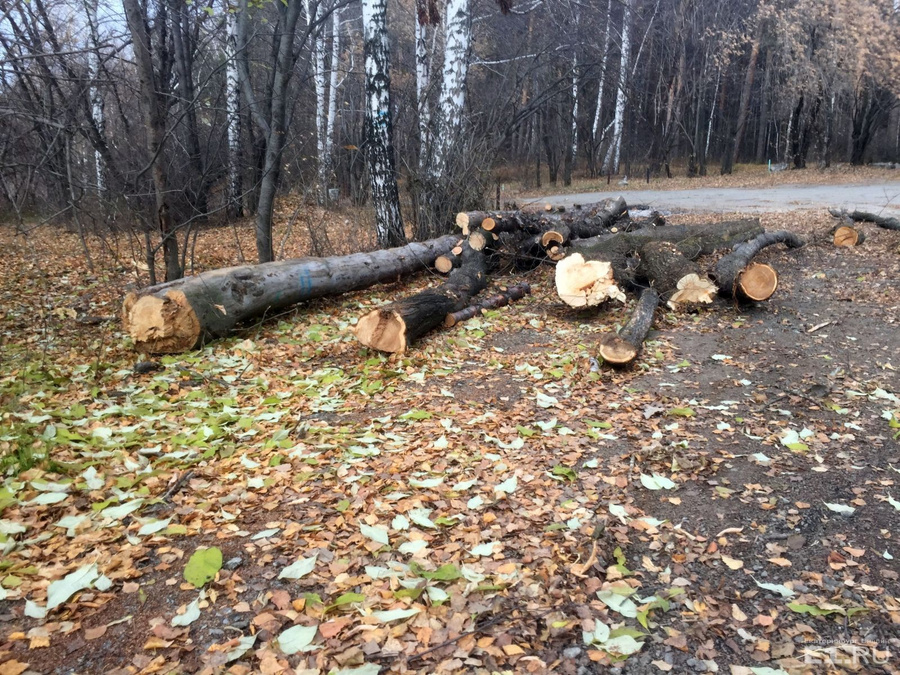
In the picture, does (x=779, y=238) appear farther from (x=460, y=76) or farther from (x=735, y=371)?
(x=460, y=76)

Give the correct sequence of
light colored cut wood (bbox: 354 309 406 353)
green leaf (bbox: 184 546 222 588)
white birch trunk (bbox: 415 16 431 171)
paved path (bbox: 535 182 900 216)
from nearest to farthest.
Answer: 1. green leaf (bbox: 184 546 222 588)
2. light colored cut wood (bbox: 354 309 406 353)
3. white birch trunk (bbox: 415 16 431 171)
4. paved path (bbox: 535 182 900 216)

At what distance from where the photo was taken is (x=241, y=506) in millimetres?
3031

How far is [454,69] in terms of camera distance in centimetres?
965

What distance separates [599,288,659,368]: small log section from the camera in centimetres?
479

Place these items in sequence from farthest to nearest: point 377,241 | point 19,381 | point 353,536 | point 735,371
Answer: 1. point 377,241
2. point 735,371
3. point 19,381
4. point 353,536

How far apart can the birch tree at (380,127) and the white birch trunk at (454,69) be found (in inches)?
43.3

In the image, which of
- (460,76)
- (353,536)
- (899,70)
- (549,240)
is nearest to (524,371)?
(353,536)

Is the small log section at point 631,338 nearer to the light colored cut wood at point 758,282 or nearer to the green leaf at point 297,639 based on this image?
the light colored cut wood at point 758,282

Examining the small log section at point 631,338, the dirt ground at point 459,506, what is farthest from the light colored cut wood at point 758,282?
the small log section at point 631,338

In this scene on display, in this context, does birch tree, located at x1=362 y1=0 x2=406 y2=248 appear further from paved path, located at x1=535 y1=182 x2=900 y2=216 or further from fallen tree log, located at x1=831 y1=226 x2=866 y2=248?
paved path, located at x1=535 y1=182 x2=900 y2=216

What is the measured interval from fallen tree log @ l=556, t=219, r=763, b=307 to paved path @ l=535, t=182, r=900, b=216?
5.97 meters

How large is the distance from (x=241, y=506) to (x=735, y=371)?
3.80 m

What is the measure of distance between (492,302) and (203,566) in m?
4.89

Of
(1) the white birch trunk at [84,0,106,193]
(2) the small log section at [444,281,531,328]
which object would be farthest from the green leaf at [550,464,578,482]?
(1) the white birch trunk at [84,0,106,193]
